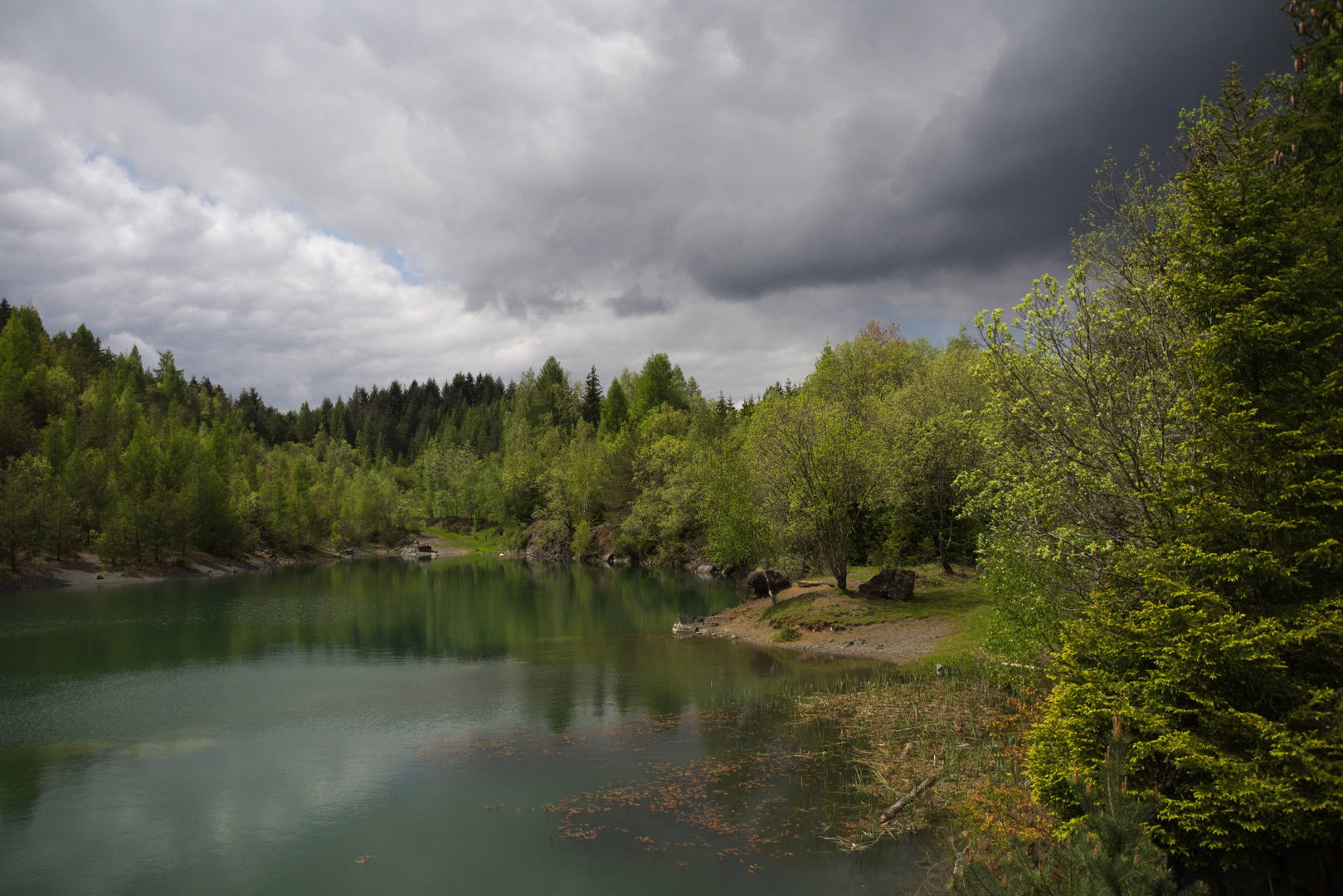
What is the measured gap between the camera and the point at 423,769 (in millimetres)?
19438

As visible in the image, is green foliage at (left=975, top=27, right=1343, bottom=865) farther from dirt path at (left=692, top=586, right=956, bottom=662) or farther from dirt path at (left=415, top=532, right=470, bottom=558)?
dirt path at (left=415, top=532, right=470, bottom=558)

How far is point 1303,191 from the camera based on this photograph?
10547mm

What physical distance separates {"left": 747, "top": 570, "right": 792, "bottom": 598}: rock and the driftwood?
2684cm

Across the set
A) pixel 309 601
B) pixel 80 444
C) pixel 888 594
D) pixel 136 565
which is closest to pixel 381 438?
pixel 80 444

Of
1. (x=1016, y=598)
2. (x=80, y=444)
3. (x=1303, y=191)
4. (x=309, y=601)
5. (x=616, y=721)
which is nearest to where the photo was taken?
(x=1303, y=191)

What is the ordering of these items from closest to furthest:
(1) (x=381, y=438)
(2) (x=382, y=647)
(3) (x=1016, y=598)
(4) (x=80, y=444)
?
(3) (x=1016, y=598) → (2) (x=382, y=647) → (4) (x=80, y=444) → (1) (x=381, y=438)

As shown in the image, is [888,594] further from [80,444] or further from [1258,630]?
[80,444]

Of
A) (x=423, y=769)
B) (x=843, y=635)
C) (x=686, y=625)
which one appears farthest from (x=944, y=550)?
(x=423, y=769)

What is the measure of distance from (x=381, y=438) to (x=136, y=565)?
117 metres

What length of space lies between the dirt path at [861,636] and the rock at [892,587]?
9.13ft

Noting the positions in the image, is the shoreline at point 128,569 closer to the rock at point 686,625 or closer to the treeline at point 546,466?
the treeline at point 546,466

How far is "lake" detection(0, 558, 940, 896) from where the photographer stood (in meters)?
→ 13.8

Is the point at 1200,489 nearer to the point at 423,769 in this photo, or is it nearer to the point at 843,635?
the point at 423,769

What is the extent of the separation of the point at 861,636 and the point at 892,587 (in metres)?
4.61
